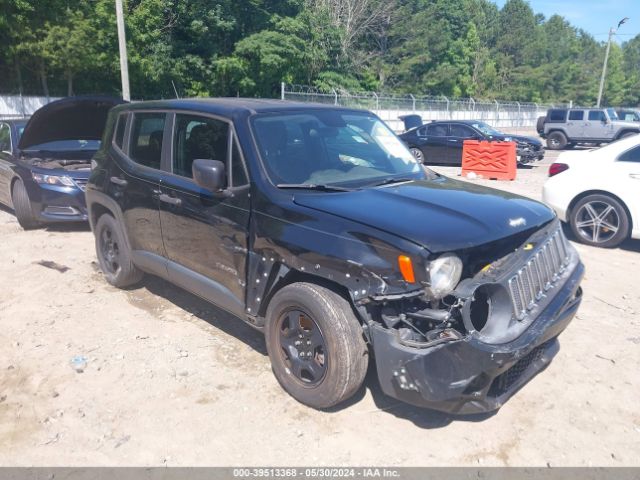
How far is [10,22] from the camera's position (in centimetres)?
2428

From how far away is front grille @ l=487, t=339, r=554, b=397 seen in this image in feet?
10.5

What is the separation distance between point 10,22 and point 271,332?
26.7 metres

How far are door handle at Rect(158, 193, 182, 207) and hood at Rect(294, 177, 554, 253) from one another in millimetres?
1229

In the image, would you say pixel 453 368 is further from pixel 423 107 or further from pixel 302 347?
pixel 423 107

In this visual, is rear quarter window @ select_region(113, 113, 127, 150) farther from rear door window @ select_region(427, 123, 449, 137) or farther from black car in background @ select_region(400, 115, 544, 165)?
rear door window @ select_region(427, 123, 449, 137)

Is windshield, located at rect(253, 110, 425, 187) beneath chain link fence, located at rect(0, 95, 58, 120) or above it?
above

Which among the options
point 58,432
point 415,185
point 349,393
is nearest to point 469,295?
point 349,393

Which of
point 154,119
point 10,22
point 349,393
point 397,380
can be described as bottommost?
point 349,393

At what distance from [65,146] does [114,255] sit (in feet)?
13.4

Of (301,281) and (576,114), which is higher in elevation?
(576,114)

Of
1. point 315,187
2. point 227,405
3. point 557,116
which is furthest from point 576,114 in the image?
point 227,405

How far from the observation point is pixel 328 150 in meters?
4.13

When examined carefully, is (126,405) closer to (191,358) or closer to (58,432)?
(58,432)

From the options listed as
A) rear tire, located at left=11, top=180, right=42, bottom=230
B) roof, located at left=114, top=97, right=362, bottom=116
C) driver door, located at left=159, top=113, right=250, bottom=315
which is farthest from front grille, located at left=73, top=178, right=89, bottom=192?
driver door, located at left=159, top=113, right=250, bottom=315
